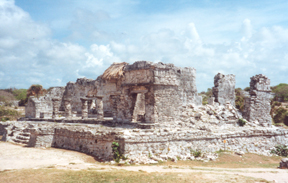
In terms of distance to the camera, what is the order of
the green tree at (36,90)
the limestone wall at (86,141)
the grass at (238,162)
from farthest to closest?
the green tree at (36,90)
the limestone wall at (86,141)
the grass at (238,162)

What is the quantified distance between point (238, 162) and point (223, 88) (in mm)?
6594

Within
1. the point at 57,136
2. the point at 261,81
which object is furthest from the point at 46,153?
the point at 261,81

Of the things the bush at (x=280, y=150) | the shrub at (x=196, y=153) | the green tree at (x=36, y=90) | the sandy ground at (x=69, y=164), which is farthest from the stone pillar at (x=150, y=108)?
the green tree at (x=36, y=90)

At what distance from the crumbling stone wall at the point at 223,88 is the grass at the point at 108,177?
364 inches

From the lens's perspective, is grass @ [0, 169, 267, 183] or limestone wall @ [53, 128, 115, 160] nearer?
grass @ [0, 169, 267, 183]

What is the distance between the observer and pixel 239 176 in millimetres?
7844

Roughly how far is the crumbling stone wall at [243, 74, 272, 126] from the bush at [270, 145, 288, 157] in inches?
94.4

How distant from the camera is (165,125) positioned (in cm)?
1205

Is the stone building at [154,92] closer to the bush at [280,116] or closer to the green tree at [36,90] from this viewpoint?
the bush at [280,116]

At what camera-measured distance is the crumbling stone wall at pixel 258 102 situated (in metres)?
15.9

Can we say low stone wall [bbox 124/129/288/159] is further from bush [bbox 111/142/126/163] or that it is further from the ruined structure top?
the ruined structure top

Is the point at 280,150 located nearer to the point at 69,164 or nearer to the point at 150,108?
the point at 150,108

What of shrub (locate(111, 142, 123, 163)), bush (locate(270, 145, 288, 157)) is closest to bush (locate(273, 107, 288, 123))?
bush (locate(270, 145, 288, 157))

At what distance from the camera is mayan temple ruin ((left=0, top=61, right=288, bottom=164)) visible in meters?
10.3
